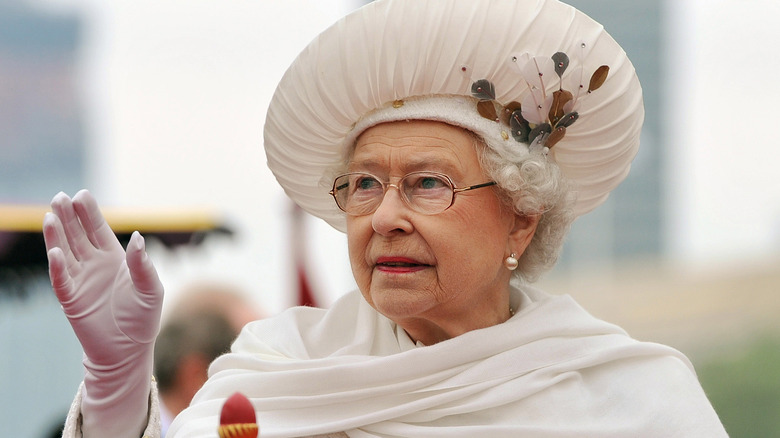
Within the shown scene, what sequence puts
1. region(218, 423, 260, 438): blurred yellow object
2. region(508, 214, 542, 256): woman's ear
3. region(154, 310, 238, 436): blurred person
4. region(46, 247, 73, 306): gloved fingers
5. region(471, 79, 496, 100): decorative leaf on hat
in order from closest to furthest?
region(218, 423, 260, 438): blurred yellow object, region(46, 247, 73, 306): gloved fingers, region(471, 79, 496, 100): decorative leaf on hat, region(508, 214, 542, 256): woman's ear, region(154, 310, 238, 436): blurred person

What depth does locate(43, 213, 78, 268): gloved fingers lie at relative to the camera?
293cm

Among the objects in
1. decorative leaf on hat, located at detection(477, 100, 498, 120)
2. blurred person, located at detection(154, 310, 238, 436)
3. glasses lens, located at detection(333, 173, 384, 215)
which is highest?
decorative leaf on hat, located at detection(477, 100, 498, 120)

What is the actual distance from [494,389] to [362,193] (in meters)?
0.68

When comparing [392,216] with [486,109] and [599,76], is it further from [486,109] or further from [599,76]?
[599,76]

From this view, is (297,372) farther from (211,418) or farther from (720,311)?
(720,311)

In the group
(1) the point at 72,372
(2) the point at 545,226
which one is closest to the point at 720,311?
(1) the point at 72,372

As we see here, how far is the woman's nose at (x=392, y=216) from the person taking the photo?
321 cm

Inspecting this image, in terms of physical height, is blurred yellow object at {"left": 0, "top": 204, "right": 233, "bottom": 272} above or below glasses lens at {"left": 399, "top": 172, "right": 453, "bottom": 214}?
below

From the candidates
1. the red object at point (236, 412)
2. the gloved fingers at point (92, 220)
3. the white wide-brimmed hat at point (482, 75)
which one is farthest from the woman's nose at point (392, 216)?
the red object at point (236, 412)

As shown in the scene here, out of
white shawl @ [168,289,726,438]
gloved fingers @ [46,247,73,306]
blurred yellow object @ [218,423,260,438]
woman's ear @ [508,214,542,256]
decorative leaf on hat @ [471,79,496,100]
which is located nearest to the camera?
blurred yellow object @ [218,423,260,438]

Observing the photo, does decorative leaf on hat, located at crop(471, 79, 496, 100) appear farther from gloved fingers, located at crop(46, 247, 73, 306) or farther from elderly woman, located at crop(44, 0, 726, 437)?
gloved fingers, located at crop(46, 247, 73, 306)

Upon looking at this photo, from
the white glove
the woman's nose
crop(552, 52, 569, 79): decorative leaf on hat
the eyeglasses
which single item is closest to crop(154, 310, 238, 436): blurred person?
the white glove

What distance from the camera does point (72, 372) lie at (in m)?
6.82

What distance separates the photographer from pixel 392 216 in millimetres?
3217
